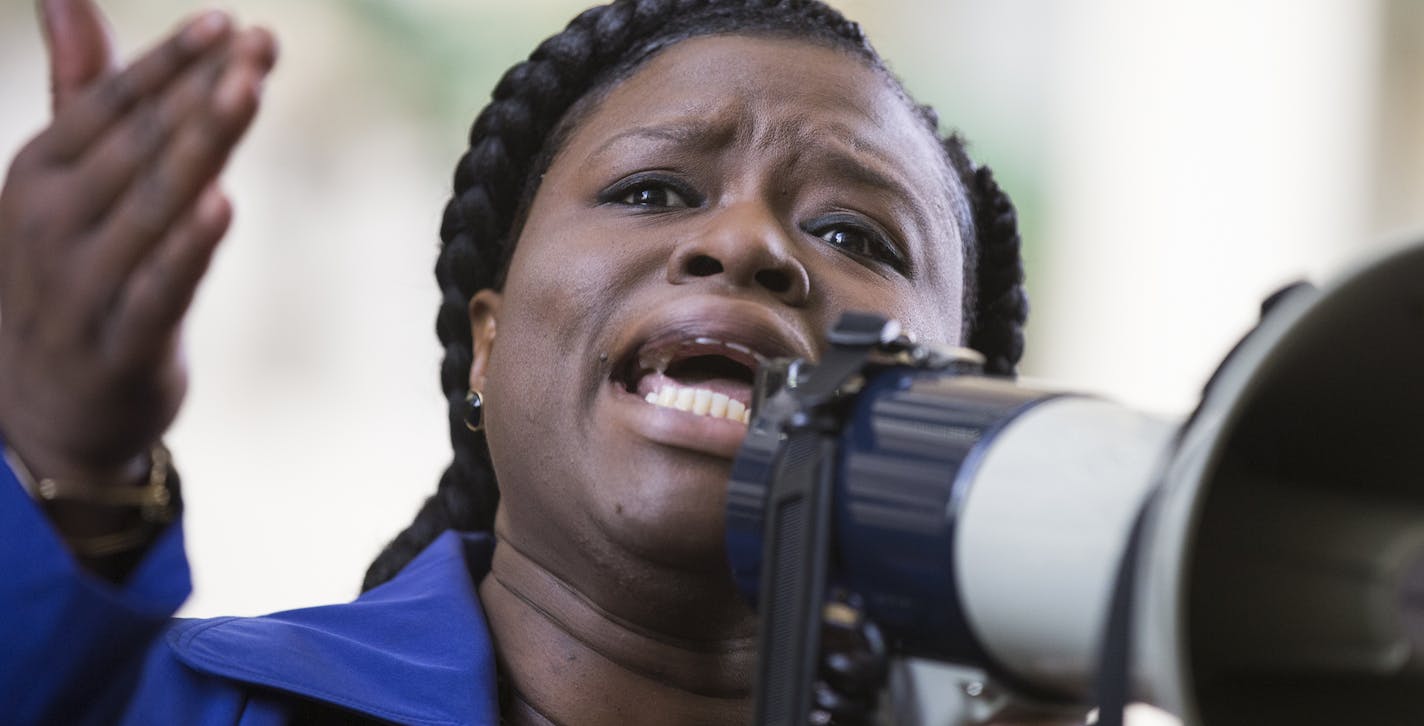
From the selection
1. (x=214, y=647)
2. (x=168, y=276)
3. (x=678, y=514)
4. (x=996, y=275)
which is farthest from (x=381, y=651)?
(x=996, y=275)

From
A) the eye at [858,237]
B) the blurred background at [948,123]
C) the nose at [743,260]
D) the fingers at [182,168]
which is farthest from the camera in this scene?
the blurred background at [948,123]

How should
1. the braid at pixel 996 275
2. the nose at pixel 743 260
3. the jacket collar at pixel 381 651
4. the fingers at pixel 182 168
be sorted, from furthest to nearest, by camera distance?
the braid at pixel 996 275 < the nose at pixel 743 260 < the jacket collar at pixel 381 651 < the fingers at pixel 182 168

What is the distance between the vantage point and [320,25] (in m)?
3.17

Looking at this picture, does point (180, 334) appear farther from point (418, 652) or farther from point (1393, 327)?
point (1393, 327)

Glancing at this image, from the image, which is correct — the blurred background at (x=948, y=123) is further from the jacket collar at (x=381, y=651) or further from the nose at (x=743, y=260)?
the nose at (x=743, y=260)

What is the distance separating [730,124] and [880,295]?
7.8 inches

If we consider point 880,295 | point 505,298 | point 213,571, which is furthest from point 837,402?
point 213,571

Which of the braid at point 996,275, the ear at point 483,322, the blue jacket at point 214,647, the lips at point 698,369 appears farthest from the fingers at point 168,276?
the braid at point 996,275

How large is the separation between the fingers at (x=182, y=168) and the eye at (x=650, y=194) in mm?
584

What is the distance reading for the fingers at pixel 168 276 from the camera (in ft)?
3.03

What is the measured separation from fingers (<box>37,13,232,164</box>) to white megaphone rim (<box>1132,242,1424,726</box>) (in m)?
0.55

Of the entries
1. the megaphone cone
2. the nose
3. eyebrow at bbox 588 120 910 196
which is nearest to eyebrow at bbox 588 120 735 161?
eyebrow at bbox 588 120 910 196

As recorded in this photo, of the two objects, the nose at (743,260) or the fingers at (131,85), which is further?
the nose at (743,260)

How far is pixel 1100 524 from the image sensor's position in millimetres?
873
